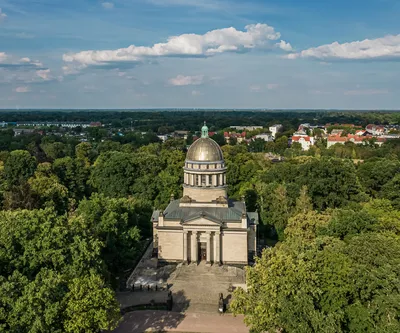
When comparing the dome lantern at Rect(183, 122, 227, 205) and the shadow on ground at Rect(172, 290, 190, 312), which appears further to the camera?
the dome lantern at Rect(183, 122, 227, 205)

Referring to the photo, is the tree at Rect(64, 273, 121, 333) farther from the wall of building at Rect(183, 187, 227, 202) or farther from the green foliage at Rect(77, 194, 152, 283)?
the wall of building at Rect(183, 187, 227, 202)

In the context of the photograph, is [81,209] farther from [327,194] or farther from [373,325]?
[327,194]

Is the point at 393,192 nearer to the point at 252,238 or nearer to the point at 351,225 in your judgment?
the point at 351,225

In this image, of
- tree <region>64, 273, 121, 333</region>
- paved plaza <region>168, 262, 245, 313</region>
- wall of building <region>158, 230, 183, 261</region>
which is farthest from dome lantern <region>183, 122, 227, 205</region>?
tree <region>64, 273, 121, 333</region>

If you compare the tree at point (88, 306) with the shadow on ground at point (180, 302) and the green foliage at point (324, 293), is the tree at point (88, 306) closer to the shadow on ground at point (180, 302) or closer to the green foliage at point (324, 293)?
the green foliage at point (324, 293)

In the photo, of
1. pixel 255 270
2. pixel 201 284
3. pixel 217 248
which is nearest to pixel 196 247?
pixel 217 248

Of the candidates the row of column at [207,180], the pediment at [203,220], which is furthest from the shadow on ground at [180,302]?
the row of column at [207,180]
